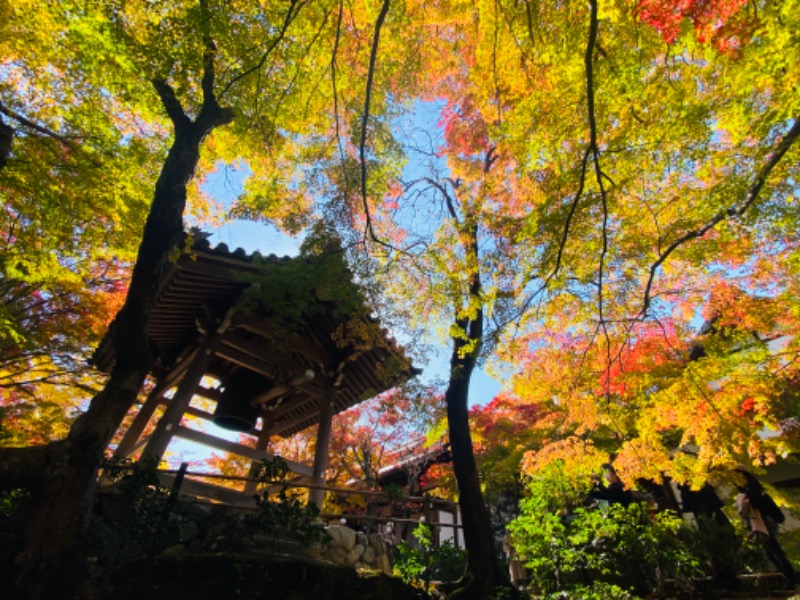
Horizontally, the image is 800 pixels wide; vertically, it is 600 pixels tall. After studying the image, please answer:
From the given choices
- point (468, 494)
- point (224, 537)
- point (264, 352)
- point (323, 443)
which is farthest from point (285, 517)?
point (264, 352)

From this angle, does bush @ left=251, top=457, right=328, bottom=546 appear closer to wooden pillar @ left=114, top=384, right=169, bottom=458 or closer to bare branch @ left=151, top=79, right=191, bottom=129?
wooden pillar @ left=114, top=384, right=169, bottom=458

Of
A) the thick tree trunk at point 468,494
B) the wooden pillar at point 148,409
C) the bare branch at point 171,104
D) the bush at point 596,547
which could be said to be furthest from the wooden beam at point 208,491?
the bare branch at point 171,104

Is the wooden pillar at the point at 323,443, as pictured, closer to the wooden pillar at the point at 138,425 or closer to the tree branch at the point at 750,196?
the wooden pillar at the point at 138,425

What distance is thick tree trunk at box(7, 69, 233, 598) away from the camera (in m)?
3.38

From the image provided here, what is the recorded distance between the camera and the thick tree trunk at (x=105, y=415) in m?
3.38

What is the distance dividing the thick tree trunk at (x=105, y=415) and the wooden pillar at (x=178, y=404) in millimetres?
1256

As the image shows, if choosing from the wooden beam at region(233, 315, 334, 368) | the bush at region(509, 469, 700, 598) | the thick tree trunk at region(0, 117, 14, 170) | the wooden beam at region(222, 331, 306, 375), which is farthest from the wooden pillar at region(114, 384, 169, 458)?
the bush at region(509, 469, 700, 598)

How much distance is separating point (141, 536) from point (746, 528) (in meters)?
10.1

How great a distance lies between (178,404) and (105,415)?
160 centimetres

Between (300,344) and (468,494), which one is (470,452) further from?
(300,344)

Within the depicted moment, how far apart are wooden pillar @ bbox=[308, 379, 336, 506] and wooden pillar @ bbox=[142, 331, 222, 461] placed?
2162 millimetres

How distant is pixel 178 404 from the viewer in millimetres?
5629

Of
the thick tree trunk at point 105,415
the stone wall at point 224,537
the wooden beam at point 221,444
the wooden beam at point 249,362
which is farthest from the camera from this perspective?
the wooden beam at point 249,362

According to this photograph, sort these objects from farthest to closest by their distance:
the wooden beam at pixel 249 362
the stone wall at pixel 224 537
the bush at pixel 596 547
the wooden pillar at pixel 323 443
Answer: the wooden beam at pixel 249 362, the wooden pillar at pixel 323 443, the bush at pixel 596 547, the stone wall at pixel 224 537
